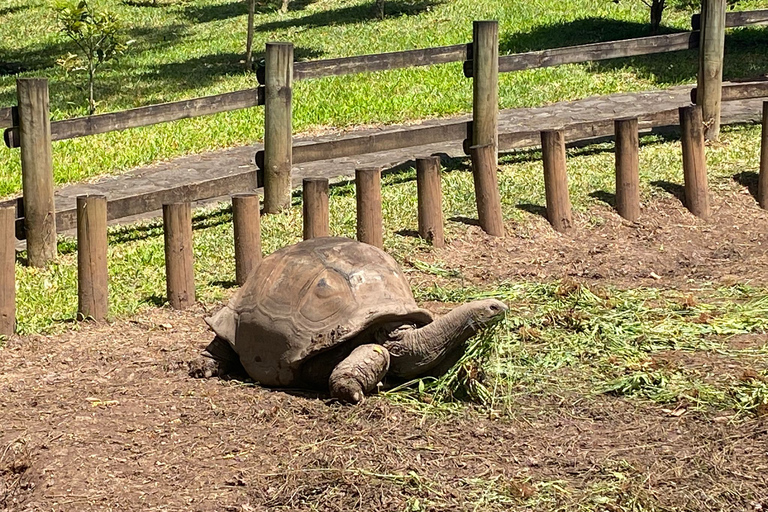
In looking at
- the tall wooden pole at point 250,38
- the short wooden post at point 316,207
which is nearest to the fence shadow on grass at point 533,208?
the short wooden post at point 316,207

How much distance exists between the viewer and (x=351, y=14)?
80.4ft

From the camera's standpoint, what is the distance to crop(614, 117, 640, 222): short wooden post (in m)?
9.74

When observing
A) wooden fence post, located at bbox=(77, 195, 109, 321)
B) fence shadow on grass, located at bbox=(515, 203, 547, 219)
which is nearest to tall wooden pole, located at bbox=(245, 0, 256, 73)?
fence shadow on grass, located at bbox=(515, 203, 547, 219)

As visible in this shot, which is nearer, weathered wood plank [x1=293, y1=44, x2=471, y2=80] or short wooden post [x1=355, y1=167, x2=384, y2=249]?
short wooden post [x1=355, y1=167, x2=384, y2=249]

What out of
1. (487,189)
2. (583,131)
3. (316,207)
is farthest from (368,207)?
(583,131)

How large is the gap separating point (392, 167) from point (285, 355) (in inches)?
230

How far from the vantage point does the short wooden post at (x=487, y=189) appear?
9.38 metres

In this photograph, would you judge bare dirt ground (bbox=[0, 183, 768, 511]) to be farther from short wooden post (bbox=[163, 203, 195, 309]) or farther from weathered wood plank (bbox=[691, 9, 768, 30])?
weathered wood plank (bbox=[691, 9, 768, 30])

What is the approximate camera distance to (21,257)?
30.8 feet

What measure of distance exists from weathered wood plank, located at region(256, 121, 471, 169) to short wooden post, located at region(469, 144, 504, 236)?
3.45ft

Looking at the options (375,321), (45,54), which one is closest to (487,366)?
(375,321)

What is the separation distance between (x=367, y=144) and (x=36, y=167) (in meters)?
2.93

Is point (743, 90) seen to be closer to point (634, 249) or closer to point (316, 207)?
point (634, 249)

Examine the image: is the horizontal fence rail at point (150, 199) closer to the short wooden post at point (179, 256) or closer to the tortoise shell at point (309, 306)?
the short wooden post at point (179, 256)
